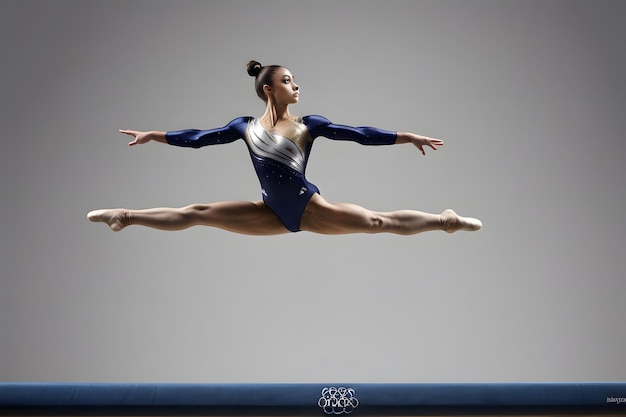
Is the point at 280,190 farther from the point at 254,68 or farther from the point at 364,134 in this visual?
the point at 254,68

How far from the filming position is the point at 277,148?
299 centimetres

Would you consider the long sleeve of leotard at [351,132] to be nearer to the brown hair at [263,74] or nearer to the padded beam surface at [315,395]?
the brown hair at [263,74]

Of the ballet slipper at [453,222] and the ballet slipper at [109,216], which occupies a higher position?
the ballet slipper at [453,222]

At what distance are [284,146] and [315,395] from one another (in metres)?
1.15

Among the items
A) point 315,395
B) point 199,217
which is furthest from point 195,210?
point 315,395

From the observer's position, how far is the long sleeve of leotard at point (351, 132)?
306cm

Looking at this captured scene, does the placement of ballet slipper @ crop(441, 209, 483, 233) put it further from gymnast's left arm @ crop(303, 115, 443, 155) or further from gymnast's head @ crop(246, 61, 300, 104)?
gymnast's head @ crop(246, 61, 300, 104)

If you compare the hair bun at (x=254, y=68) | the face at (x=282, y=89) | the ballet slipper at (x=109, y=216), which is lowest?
the ballet slipper at (x=109, y=216)

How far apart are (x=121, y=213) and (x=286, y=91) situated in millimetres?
940

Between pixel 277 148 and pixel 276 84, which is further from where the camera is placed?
pixel 276 84

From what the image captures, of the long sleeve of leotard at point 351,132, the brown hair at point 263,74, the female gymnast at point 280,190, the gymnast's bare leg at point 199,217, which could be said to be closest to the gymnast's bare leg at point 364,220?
the female gymnast at point 280,190

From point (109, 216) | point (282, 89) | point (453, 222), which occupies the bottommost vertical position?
point (109, 216)

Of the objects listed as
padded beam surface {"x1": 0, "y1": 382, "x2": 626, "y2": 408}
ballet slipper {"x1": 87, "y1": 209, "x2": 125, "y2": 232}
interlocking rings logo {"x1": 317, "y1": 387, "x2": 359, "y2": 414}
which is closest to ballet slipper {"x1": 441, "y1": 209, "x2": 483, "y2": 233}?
padded beam surface {"x1": 0, "y1": 382, "x2": 626, "y2": 408}

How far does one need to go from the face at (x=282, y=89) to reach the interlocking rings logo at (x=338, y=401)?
1.35 meters
